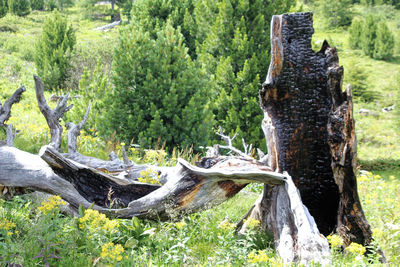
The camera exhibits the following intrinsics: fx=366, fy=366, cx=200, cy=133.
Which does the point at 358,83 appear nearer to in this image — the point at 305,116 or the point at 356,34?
the point at 356,34

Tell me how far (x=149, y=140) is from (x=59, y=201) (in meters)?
3.88

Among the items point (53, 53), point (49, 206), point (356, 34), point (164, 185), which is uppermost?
point (49, 206)

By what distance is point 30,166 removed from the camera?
11.2 feet

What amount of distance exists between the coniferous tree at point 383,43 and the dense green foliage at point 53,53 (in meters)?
30.0

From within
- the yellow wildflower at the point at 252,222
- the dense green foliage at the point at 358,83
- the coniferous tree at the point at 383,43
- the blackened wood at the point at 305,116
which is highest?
the blackened wood at the point at 305,116

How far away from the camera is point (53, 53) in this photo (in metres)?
16.5

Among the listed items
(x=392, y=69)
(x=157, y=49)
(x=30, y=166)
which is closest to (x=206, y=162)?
(x=30, y=166)

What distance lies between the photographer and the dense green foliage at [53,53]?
643 inches

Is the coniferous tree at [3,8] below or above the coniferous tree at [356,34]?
above

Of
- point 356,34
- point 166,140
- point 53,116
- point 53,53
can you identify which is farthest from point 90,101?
point 356,34

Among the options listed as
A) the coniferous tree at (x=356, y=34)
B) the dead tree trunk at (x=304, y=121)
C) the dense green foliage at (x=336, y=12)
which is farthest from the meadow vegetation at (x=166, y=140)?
the dense green foliage at (x=336, y=12)

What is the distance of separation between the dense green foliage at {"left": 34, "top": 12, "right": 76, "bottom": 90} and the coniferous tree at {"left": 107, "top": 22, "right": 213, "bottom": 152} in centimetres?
1014

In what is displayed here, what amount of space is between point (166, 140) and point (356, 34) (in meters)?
36.9

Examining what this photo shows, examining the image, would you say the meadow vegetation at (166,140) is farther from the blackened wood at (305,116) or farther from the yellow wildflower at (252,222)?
the blackened wood at (305,116)
